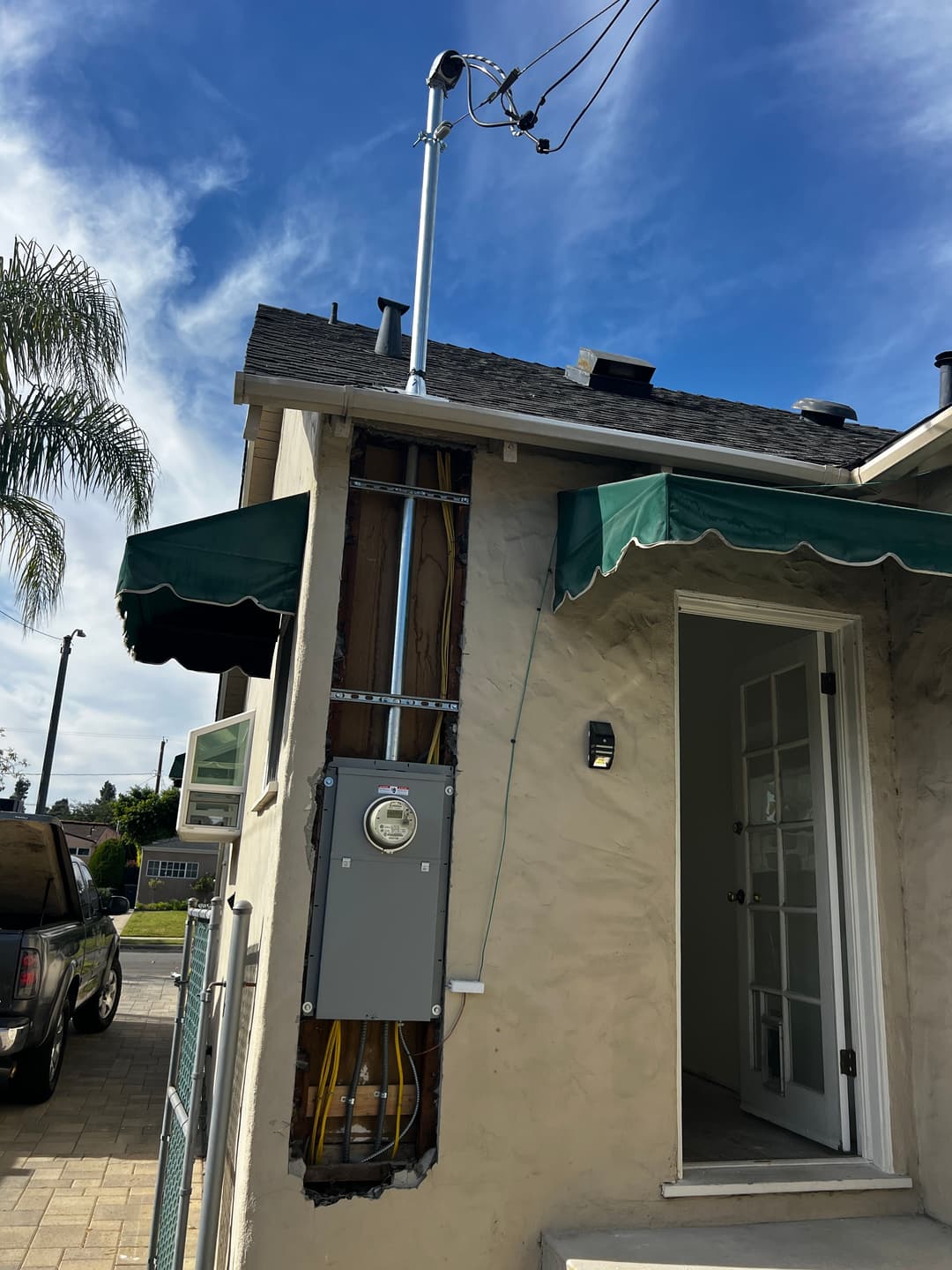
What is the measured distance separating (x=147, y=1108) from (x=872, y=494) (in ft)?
22.1

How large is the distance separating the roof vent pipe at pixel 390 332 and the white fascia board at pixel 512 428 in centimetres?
258

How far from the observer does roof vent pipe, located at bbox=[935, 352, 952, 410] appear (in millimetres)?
6371

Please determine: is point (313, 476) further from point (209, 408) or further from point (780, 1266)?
point (209, 408)

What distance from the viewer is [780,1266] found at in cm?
342

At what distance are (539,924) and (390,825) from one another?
0.81 metres

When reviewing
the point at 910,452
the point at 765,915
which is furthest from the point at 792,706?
the point at 910,452

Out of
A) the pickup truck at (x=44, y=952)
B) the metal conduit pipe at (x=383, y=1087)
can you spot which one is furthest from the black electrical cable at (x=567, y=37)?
the pickup truck at (x=44, y=952)

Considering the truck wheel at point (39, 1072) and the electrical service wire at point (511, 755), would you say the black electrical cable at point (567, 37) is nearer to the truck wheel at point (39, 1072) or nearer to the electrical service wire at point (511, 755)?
the electrical service wire at point (511, 755)

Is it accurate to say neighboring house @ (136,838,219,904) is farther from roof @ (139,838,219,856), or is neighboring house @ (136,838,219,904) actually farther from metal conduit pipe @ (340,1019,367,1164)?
metal conduit pipe @ (340,1019,367,1164)

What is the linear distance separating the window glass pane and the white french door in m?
3.90

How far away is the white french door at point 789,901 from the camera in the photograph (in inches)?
181

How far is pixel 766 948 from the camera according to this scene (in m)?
5.32

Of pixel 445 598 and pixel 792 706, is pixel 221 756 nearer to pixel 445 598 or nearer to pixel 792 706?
pixel 445 598

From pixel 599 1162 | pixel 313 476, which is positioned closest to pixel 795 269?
pixel 313 476
